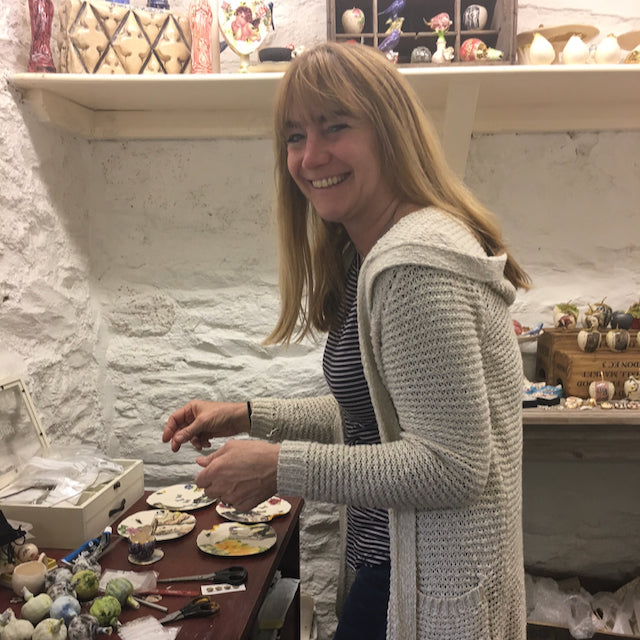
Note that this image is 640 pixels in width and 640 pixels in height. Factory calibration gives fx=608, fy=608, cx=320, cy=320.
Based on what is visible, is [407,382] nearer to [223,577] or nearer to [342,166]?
[342,166]

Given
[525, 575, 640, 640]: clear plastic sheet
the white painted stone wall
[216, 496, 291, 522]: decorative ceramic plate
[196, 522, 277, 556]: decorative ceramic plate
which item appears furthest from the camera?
the white painted stone wall

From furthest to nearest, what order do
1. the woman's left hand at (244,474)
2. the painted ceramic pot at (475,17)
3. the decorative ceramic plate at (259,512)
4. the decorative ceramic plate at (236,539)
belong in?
the painted ceramic pot at (475,17) < the decorative ceramic plate at (259,512) < the decorative ceramic plate at (236,539) < the woman's left hand at (244,474)

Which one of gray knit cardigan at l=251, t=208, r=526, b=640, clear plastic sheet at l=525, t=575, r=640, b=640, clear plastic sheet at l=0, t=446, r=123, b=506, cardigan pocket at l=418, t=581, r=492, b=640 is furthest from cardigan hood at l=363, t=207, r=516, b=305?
clear plastic sheet at l=525, t=575, r=640, b=640

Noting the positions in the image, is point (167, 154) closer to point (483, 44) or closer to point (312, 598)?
point (483, 44)

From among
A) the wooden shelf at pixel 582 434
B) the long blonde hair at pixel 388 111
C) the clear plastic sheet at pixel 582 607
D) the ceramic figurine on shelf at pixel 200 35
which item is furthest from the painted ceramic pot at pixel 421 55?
the clear plastic sheet at pixel 582 607

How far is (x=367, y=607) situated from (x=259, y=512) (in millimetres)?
354

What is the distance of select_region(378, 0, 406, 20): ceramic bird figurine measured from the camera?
1.56m

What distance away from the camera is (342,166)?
0.94 meters

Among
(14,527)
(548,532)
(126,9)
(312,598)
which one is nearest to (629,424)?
(548,532)

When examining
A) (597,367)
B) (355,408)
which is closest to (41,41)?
(355,408)

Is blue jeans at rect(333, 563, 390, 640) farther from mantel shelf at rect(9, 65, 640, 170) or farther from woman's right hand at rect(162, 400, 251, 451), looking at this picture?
mantel shelf at rect(9, 65, 640, 170)

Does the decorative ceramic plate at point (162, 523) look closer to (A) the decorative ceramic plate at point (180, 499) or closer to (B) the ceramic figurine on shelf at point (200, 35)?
(A) the decorative ceramic plate at point (180, 499)

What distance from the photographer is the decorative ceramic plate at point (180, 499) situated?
1346 mm

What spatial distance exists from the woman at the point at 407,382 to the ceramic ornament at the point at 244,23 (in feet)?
2.13
